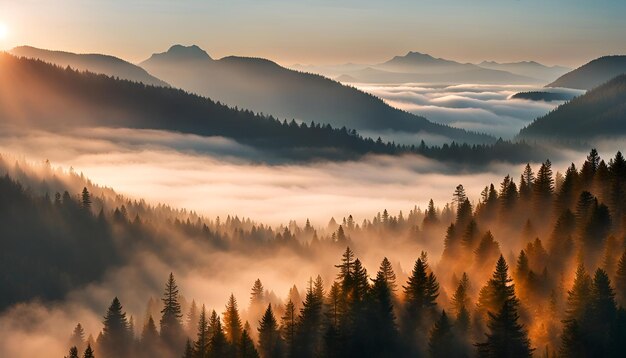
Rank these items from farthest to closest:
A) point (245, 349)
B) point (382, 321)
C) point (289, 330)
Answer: point (289, 330) < point (382, 321) < point (245, 349)

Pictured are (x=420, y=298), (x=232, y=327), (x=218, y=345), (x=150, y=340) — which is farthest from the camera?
(x=150, y=340)

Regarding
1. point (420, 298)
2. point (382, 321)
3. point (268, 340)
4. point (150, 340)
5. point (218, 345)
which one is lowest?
point (150, 340)

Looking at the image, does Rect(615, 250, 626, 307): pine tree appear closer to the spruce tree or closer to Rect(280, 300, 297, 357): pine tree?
the spruce tree

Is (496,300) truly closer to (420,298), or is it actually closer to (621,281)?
(420,298)

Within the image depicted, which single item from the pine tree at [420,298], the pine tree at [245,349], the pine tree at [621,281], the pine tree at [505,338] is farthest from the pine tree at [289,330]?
the pine tree at [621,281]

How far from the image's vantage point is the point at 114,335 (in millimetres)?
148500

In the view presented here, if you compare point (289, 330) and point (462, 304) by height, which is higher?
point (462, 304)

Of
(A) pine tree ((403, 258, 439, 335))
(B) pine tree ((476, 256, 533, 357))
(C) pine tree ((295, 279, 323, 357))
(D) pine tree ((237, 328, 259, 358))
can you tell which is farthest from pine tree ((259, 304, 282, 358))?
(B) pine tree ((476, 256, 533, 357))

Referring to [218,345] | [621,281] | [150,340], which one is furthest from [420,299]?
[150,340]

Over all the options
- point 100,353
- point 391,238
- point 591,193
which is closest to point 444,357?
point 591,193

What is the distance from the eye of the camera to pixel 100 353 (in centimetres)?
14812

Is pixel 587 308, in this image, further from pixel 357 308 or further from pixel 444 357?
pixel 357 308

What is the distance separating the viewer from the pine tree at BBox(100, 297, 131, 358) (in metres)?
147

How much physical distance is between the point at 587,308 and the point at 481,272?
23.8 m
